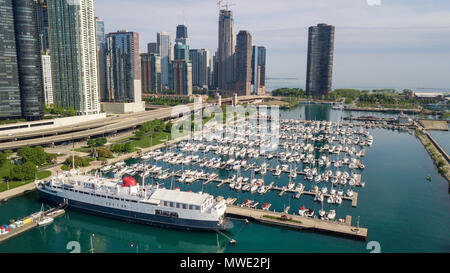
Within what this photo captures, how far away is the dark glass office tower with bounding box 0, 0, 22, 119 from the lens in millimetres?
76938

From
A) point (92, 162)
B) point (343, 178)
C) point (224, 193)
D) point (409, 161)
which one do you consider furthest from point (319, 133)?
point (92, 162)

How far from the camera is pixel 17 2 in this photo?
256ft

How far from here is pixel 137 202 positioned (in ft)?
139

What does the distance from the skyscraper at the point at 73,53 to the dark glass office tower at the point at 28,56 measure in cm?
1659

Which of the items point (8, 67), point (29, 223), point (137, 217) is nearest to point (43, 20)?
point (8, 67)

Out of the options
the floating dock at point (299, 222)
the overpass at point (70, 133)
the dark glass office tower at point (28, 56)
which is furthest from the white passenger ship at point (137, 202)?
the dark glass office tower at point (28, 56)

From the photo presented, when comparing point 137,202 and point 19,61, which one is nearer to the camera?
point 137,202

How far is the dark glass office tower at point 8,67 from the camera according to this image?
76.9 meters

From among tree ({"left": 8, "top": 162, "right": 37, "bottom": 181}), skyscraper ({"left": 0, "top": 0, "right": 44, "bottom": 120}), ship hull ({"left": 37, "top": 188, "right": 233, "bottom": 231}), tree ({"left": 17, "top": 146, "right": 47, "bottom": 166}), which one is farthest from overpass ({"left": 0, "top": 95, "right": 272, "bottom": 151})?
ship hull ({"left": 37, "top": 188, "right": 233, "bottom": 231})

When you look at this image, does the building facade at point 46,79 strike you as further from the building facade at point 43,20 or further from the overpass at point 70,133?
the building facade at point 43,20

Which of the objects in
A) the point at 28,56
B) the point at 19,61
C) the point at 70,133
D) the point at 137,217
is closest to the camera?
the point at 137,217

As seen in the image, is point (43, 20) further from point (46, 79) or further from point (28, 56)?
point (28, 56)

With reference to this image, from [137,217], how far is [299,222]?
814 inches

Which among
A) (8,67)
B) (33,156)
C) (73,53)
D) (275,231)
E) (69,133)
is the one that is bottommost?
(275,231)
